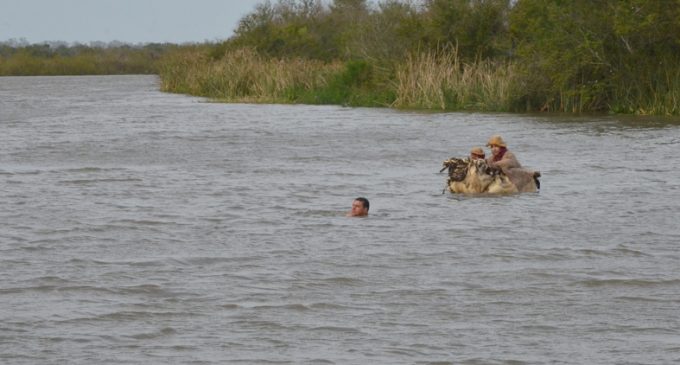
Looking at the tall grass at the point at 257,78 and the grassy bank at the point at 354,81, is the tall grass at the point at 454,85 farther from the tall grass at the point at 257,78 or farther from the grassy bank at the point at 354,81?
the tall grass at the point at 257,78

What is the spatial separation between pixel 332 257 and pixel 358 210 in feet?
9.47

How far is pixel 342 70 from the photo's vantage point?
1790 inches

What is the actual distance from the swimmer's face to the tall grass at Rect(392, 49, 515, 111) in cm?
2139

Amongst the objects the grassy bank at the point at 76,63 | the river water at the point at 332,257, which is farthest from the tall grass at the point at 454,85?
the grassy bank at the point at 76,63

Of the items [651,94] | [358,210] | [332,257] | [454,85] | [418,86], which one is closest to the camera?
[332,257]

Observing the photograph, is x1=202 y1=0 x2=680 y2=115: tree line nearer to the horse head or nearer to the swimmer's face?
the horse head

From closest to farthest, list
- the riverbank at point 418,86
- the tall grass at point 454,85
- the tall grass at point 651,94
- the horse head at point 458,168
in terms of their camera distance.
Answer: the horse head at point 458,168 → the tall grass at point 651,94 → the riverbank at point 418,86 → the tall grass at point 454,85

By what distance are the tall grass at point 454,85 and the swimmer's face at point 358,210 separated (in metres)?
21.4

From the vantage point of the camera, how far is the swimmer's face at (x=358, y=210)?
632 inches

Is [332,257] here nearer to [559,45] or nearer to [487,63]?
[559,45]

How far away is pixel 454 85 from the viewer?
125 feet

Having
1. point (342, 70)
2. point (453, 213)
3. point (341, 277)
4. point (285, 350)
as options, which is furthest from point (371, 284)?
point (342, 70)

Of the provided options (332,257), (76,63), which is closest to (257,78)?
(332,257)

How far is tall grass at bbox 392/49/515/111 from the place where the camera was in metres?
37.4
